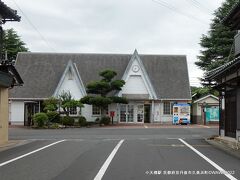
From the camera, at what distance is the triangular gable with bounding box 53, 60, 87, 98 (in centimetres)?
4856

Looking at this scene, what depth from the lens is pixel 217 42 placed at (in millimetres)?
52250

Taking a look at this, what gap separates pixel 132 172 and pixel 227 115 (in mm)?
15014

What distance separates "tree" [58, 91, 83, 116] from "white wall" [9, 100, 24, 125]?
5.45m

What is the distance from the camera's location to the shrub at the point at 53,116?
142 ft

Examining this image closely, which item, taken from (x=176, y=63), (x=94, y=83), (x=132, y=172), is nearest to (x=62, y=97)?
(x=94, y=83)

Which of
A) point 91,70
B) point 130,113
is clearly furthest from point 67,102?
point 130,113

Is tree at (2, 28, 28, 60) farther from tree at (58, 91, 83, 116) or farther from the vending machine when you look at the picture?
the vending machine

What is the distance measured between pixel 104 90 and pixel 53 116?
5.99 meters

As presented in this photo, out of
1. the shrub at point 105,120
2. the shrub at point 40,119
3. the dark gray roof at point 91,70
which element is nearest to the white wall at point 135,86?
the dark gray roof at point 91,70

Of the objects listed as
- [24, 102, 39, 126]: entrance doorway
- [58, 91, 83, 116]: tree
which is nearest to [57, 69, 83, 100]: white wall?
[58, 91, 83, 116]: tree

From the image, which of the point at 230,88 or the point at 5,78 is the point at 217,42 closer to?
the point at 230,88

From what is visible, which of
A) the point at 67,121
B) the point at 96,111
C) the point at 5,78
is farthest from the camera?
the point at 96,111

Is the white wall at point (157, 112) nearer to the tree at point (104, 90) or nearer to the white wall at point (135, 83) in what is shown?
the white wall at point (135, 83)

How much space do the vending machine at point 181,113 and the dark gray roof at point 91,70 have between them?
171 centimetres
